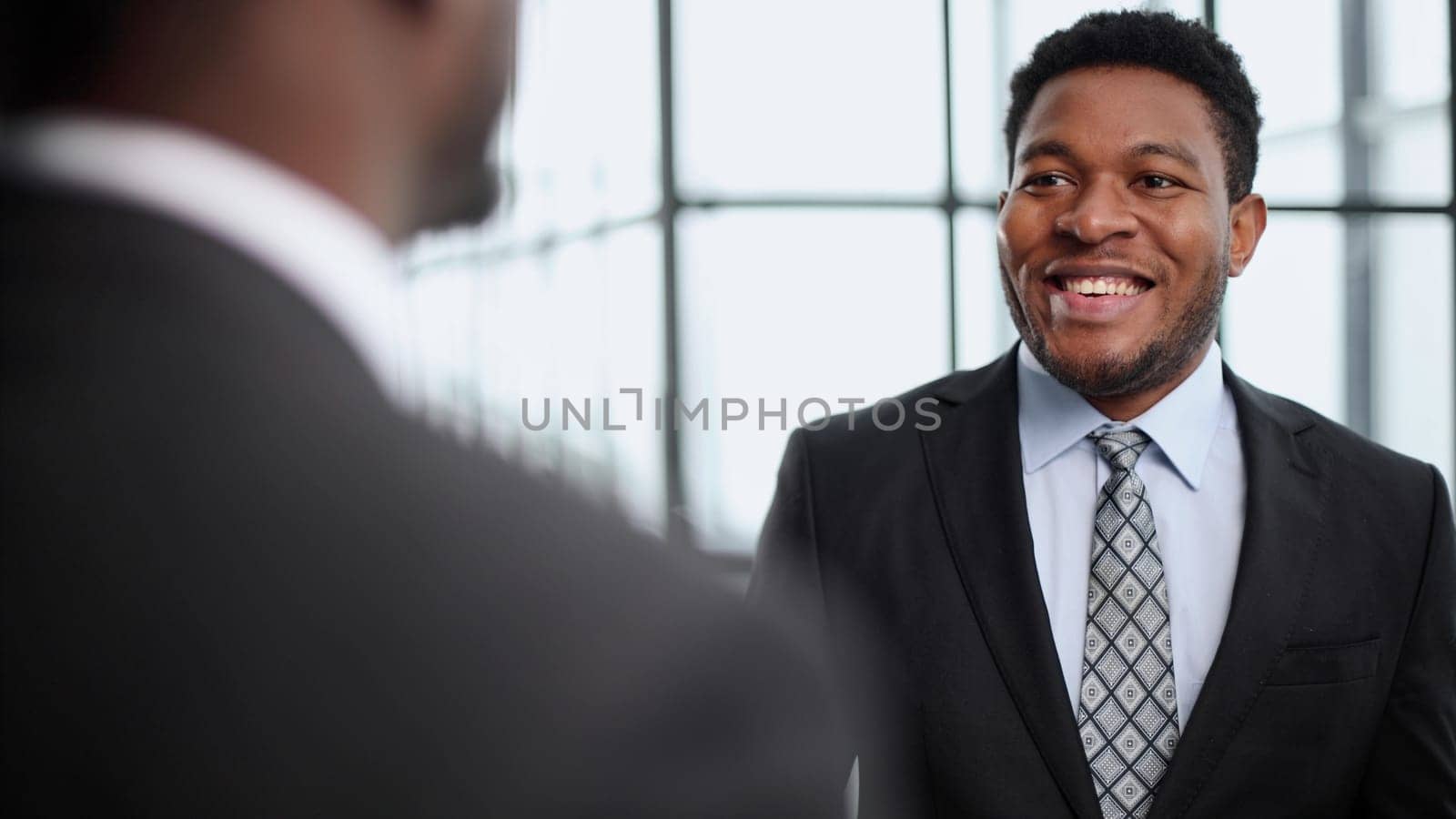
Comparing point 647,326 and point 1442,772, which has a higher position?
point 647,326

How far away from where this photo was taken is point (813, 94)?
5297 millimetres

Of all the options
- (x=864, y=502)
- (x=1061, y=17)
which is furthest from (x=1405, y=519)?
(x=1061, y=17)

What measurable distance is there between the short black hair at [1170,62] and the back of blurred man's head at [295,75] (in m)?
1.42

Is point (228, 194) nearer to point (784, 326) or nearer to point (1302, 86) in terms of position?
point (784, 326)

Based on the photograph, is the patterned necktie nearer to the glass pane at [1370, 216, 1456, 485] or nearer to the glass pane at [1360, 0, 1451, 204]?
the glass pane at [1370, 216, 1456, 485]

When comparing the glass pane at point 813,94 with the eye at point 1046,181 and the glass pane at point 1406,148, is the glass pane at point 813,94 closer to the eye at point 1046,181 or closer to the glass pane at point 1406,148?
the eye at point 1046,181

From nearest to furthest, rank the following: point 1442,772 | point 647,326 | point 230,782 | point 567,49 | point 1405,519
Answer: point 230,782, point 1442,772, point 1405,519, point 647,326, point 567,49

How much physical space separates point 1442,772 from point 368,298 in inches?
58.4

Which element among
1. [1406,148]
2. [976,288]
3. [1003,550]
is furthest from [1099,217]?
[1406,148]

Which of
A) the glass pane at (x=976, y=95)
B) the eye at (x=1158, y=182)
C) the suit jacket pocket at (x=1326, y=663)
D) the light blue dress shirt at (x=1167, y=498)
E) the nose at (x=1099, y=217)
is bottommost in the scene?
the suit jacket pocket at (x=1326, y=663)

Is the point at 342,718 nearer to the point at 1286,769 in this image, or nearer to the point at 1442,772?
the point at 1286,769

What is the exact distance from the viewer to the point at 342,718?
377 mm

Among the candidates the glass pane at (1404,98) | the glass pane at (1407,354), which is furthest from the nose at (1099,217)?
the glass pane at (1404,98)

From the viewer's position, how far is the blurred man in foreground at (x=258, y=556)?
0.38 meters
